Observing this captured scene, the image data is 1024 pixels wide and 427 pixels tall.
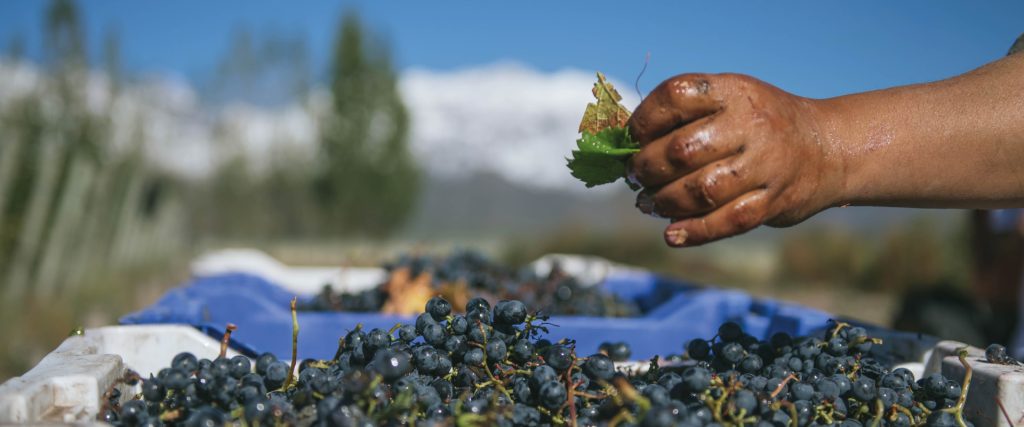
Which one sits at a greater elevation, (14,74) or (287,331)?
(14,74)

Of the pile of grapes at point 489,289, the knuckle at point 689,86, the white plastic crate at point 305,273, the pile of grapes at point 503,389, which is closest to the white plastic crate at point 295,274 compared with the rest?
the white plastic crate at point 305,273

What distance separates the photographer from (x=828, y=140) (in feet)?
4.44

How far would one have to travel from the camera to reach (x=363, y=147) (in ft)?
71.1

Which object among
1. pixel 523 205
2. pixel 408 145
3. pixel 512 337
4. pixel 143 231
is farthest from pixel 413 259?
pixel 523 205

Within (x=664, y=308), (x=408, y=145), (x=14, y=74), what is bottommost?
(x=664, y=308)

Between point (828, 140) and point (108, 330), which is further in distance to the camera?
point (108, 330)

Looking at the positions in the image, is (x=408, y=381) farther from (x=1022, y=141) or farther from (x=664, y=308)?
(x=664, y=308)

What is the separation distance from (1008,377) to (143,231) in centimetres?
1000

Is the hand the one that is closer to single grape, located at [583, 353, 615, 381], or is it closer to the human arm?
the human arm

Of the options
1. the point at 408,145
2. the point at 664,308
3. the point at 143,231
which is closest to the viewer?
the point at 664,308

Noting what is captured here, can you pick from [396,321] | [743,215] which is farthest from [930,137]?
[396,321]

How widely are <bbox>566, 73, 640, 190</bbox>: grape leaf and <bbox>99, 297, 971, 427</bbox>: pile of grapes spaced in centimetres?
32

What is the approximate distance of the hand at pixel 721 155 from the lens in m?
1.23

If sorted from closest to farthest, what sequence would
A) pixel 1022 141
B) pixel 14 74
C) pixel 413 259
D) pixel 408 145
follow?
pixel 1022 141, pixel 413 259, pixel 14 74, pixel 408 145
